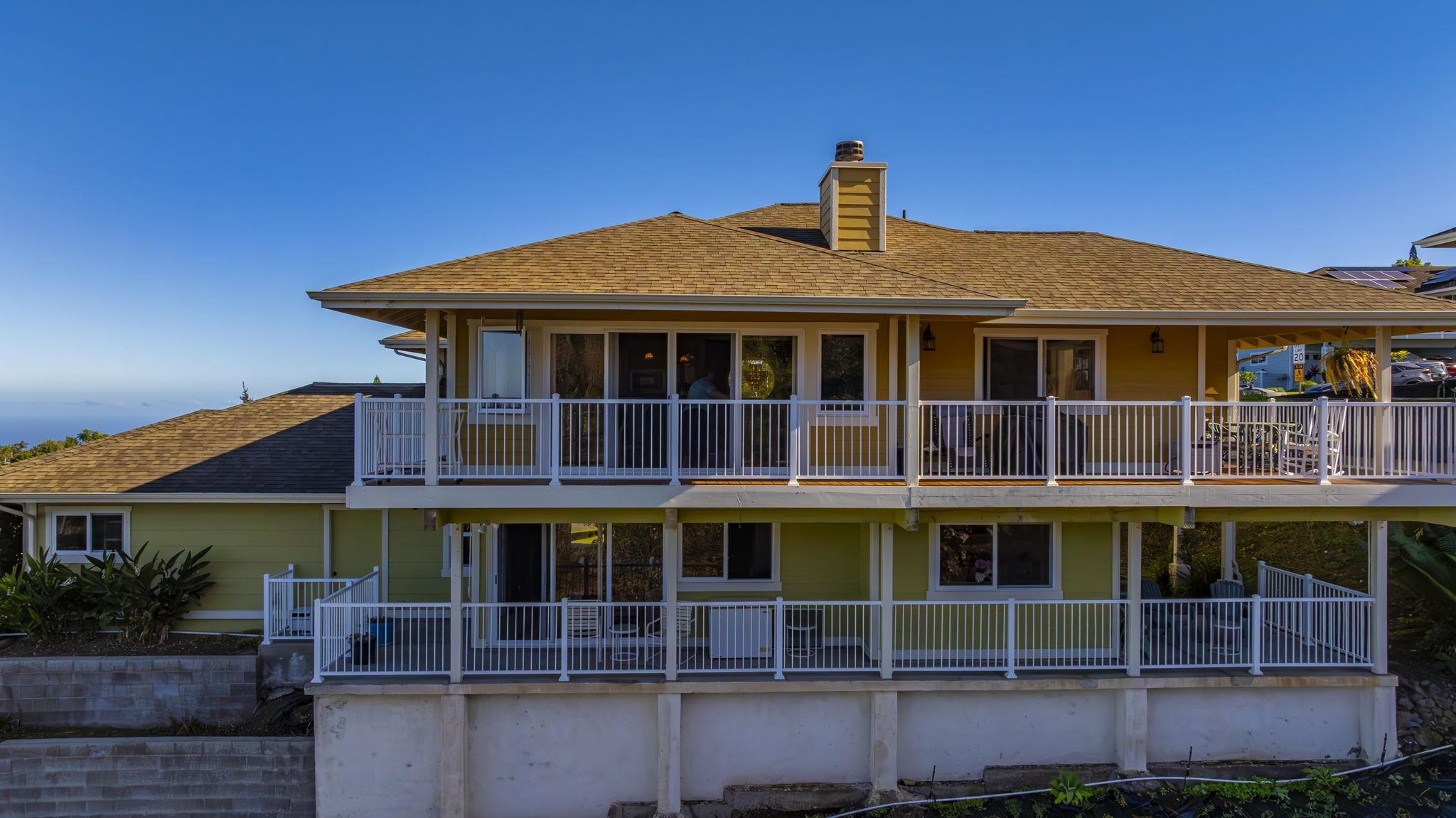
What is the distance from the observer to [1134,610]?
35.0 ft

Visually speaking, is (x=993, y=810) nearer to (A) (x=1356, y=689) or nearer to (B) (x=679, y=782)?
(B) (x=679, y=782)

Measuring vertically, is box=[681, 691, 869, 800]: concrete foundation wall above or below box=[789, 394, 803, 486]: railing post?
below

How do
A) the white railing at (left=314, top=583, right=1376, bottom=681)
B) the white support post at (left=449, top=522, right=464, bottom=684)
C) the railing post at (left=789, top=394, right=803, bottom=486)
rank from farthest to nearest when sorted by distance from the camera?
the white railing at (left=314, top=583, right=1376, bottom=681), the white support post at (left=449, top=522, right=464, bottom=684), the railing post at (left=789, top=394, right=803, bottom=486)

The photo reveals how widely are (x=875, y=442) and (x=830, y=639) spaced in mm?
3033

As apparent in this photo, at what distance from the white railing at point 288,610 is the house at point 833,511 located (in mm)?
106

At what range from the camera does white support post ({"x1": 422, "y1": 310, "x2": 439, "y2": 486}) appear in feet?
31.8

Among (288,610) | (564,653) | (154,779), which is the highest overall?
(564,653)

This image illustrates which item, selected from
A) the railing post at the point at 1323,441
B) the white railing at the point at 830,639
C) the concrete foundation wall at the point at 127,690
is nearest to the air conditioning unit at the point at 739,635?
the white railing at the point at 830,639

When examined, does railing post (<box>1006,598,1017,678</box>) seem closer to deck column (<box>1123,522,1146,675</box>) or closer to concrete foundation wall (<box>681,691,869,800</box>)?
deck column (<box>1123,522,1146,675</box>)

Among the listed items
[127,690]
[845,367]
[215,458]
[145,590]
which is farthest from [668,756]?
[215,458]

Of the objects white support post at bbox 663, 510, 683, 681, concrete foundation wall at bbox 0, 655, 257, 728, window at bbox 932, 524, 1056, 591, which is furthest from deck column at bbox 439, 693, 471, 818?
window at bbox 932, 524, 1056, 591

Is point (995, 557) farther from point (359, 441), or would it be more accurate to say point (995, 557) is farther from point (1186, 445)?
point (359, 441)

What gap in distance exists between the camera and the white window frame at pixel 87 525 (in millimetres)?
13891

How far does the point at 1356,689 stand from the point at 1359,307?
16.8 ft
